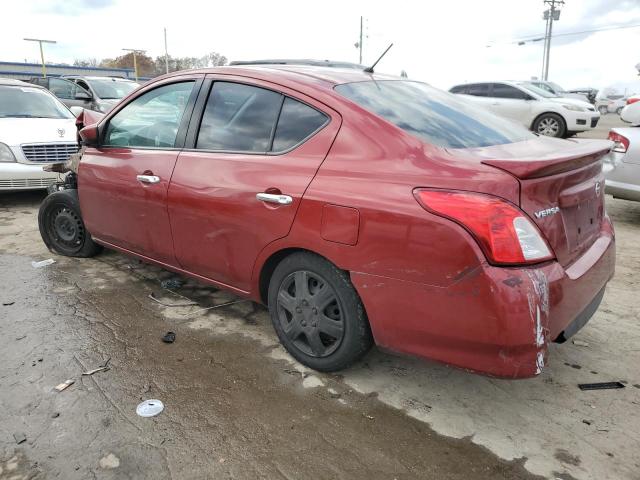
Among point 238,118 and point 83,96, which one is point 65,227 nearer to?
point 238,118

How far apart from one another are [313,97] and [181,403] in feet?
5.74

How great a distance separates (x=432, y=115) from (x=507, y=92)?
12317 mm

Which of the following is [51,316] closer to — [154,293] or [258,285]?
[154,293]

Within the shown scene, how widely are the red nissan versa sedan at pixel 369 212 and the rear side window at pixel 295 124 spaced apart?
0.04 ft

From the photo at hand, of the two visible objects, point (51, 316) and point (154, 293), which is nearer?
point (51, 316)

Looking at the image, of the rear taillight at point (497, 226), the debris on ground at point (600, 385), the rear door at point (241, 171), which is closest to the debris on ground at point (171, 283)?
the rear door at point (241, 171)

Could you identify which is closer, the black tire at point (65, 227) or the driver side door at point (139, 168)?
the driver side door at point (139, 168)

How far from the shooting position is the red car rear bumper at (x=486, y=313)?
210 centimetres

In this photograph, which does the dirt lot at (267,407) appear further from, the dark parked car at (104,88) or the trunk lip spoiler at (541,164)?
the dark parked car at (104,88)

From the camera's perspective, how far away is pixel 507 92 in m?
13.9

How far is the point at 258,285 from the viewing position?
3.05m

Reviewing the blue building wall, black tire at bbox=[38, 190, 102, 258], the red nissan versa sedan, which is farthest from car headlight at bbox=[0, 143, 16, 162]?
the blue building wall

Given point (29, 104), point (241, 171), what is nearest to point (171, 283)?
point (241, 171)

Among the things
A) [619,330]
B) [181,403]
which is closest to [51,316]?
[181,403]
